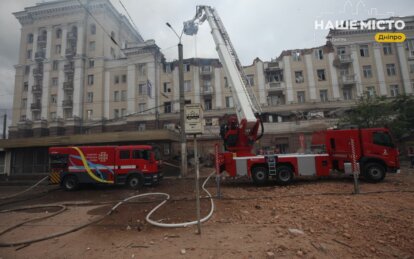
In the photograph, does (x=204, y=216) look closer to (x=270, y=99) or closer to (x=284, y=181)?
(x=284, y=181)

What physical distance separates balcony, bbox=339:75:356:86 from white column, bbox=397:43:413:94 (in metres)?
7.44

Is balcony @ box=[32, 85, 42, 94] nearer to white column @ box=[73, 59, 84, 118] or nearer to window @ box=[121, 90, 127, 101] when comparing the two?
white column @ box=[73, 59, 84, 118]

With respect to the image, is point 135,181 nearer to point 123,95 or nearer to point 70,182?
point 70,182

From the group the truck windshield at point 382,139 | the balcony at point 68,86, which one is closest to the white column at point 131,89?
the balcony at point 68,86

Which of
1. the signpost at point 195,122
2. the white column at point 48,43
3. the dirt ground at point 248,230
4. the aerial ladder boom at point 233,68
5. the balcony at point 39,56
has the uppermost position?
the white column at point 48,43

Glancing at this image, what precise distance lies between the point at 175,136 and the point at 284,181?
14018mm

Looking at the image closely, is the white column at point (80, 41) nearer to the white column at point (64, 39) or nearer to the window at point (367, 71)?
the white column at point (64, 39)

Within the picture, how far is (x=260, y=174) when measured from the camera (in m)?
11.5

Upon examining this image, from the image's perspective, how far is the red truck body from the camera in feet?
35.9

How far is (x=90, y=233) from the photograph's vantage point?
19.3ft

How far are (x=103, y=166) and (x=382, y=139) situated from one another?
1655 cm

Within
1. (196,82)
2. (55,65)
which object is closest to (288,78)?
(196,82)

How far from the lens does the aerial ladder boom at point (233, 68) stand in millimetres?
12453

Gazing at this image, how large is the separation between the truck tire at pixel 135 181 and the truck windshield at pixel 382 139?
45.4 ft
